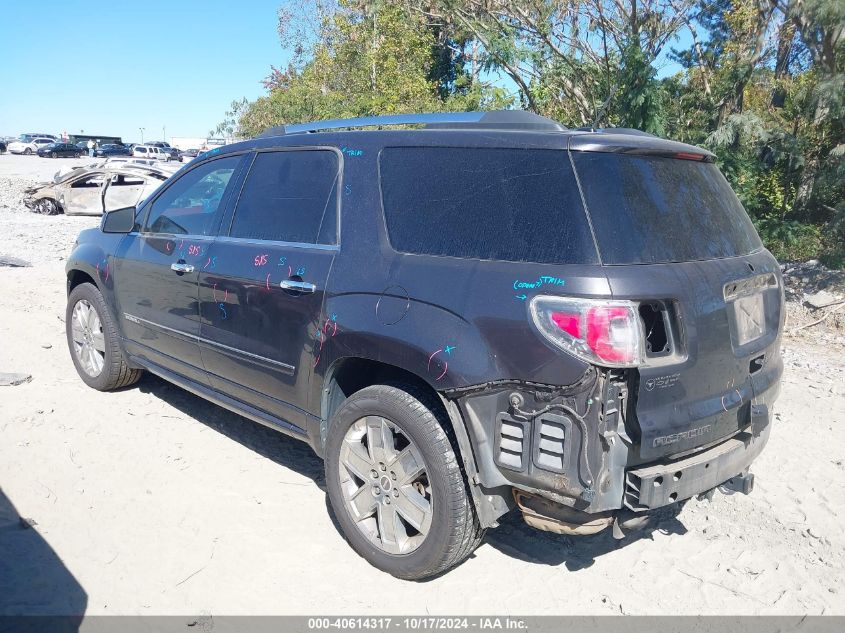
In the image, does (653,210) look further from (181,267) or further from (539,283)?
(181,267)

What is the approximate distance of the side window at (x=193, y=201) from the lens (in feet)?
14.4

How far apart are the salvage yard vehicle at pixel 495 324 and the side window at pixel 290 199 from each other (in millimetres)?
14

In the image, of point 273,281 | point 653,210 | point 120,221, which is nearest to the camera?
point 653,210

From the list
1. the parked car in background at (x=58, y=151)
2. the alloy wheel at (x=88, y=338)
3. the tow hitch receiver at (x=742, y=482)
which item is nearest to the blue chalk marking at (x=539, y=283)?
the tow hitch receiver at (x=742, y=482)

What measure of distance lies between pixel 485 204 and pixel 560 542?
181 centimetres

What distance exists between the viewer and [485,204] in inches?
117

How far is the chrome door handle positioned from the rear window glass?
0.51m

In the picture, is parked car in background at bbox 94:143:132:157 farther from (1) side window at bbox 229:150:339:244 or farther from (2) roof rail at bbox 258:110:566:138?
(2) roof rail at bbox 258:110:566:138

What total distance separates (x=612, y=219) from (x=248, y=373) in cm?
220

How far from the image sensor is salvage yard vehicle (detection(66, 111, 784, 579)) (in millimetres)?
2613

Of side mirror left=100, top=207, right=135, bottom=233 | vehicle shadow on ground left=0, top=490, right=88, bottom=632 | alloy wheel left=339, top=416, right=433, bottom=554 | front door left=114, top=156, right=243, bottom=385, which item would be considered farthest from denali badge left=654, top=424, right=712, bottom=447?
side mirror left=100, top=207, right=135, bottom=233

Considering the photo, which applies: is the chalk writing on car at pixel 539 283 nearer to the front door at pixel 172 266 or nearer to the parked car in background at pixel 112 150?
the front door at pixel 172 266

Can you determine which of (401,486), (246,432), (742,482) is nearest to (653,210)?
(742,482)

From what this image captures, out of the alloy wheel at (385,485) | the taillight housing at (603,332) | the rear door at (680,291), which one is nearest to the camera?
the taillight housing at (603,332)
